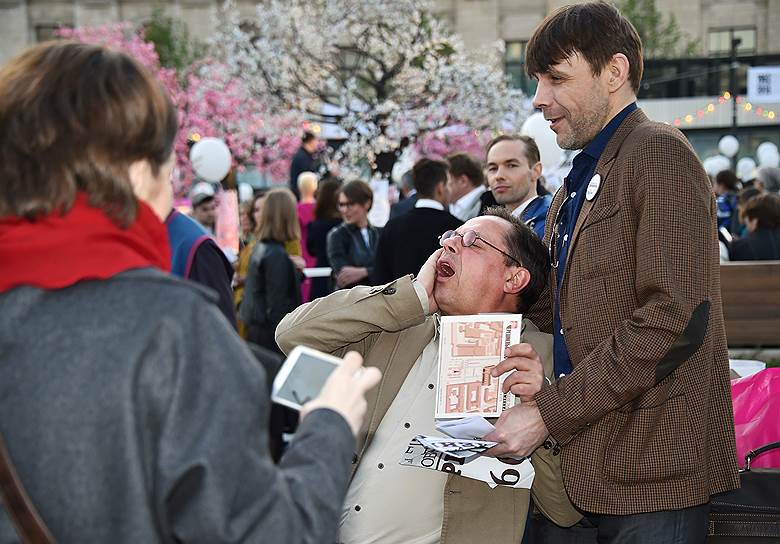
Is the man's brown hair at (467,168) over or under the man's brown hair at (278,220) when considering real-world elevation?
over

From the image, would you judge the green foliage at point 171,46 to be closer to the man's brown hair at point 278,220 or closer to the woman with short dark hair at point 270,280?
the man's brown hair at point 278,220

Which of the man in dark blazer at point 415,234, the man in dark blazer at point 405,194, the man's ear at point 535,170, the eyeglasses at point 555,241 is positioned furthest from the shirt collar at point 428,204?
the eyeglasses at point 555,241

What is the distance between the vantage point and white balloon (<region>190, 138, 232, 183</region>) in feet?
47.8

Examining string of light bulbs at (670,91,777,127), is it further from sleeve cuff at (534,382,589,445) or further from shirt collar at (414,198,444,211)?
sleeve cuff at (534,382,589,445)

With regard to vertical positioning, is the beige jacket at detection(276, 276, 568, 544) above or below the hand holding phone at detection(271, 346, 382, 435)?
below

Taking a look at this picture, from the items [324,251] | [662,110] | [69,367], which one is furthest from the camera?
[662,110]

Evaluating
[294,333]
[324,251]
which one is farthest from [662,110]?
[294,333]

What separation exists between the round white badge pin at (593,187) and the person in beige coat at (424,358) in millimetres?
381

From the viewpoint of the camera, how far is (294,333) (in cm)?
317

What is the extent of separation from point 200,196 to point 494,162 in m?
5.52

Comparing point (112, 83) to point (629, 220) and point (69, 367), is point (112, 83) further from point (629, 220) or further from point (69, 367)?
point (629, 220)

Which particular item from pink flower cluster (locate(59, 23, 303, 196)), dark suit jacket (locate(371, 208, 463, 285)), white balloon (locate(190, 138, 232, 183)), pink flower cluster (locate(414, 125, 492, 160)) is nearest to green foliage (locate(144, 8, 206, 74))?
pink flower cluster (locate(59, 23, 303, 196))

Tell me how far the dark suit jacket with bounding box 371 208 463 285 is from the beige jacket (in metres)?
4.38

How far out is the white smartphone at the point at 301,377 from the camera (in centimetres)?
178
